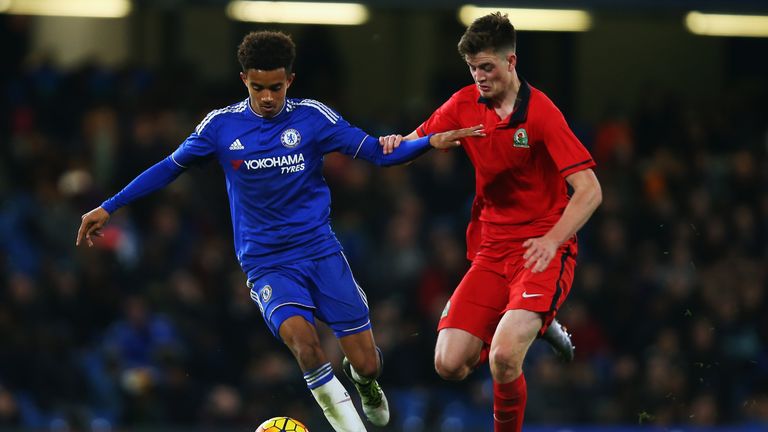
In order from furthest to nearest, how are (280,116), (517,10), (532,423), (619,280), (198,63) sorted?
(198,63), (517,10), (619,280), (532,423), (280,116)

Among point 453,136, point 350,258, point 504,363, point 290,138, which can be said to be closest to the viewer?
point 453,136

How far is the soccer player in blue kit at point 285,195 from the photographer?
27.4ft

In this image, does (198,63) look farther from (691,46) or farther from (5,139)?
(691,46)

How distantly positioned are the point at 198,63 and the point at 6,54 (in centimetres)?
279

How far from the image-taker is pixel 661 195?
16.3m

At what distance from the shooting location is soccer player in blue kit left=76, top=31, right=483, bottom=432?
27.4ft

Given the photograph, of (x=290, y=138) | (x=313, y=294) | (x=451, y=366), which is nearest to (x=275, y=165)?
(x=290, y=138)

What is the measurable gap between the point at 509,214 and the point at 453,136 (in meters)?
0.74

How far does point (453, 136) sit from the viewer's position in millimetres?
8148

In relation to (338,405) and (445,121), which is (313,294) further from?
(445,121)

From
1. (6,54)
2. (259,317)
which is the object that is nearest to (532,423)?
(259,317)

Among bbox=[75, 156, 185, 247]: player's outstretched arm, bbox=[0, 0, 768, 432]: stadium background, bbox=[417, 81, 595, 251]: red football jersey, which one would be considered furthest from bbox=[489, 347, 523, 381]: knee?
bbox=[0, 0, 768, 432]: stadium background

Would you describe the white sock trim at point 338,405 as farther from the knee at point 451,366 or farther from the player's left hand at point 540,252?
the player's left hand at point 540,252

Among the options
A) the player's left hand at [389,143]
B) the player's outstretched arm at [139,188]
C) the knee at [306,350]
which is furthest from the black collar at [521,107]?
the player's outstretched arm at [139,188]
